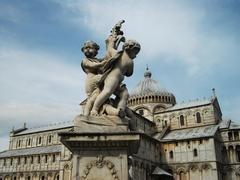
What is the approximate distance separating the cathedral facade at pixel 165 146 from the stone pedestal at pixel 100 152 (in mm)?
36183

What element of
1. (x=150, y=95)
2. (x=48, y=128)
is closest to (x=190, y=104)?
(x=150, y=95)

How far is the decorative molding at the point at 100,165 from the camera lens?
5.39 m

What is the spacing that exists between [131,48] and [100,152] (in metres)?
2.35

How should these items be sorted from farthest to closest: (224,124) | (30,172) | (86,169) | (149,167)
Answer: (30,172)
(224,124)
(149,167)
(86,169)

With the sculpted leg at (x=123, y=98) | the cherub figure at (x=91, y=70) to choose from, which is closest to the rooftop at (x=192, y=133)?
the sculpted leg at (x=123, y=98)

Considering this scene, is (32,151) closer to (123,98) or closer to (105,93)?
(123,98)

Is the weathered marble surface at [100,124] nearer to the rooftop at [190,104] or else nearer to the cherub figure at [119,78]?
the cherub figure at [119,78]

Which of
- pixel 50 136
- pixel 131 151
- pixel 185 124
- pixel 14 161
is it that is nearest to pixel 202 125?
pixel 185 124

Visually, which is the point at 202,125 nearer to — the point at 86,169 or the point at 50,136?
the point at 50,136

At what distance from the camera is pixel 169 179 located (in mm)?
50750

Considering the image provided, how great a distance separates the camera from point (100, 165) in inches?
215

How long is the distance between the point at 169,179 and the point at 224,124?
1735cm

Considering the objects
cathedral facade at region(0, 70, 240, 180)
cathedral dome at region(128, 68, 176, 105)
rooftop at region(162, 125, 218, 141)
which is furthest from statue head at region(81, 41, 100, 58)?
cathedral dome at region(128, 68, 176, 105)

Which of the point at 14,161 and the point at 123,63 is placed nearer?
the point at 123,63
